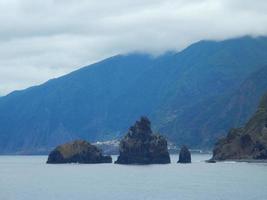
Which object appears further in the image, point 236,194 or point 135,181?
point 135,181

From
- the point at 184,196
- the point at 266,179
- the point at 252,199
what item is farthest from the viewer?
the point at 266,179

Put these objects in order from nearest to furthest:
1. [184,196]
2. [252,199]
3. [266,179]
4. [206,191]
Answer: [252,199] < [184,196] < [206,191] < [266,179]

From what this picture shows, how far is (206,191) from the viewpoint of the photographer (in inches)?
6265

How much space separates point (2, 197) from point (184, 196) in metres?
34.2

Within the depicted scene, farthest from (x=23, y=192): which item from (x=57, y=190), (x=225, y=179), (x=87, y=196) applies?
(x=225, y=179)

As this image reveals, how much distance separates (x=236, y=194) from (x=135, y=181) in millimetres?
51855

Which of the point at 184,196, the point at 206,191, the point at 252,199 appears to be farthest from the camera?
the point at 206,191

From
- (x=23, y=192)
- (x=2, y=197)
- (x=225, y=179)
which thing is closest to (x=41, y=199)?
(x=2, y=197)

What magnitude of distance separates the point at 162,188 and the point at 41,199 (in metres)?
35.7

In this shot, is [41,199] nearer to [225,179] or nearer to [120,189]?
[120,189]

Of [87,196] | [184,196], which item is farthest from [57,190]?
[184,196]

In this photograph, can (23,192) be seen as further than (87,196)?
Yes

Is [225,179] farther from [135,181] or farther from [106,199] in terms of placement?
[106,199]

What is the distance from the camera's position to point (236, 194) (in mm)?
148375
